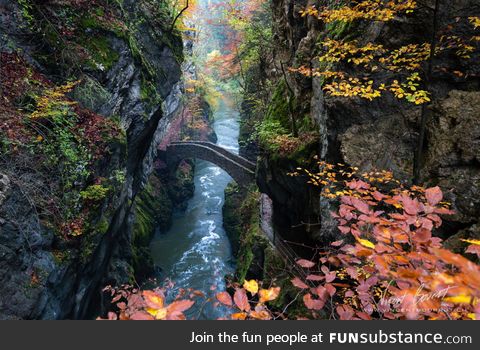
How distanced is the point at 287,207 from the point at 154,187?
1623 centimetres

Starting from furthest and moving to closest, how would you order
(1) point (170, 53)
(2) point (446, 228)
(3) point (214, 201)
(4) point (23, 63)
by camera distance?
1. (3) point (214, 201)
2. (1) point (170, 53)
3. (4) point (23, 63)
4. (2) point (446, 228)

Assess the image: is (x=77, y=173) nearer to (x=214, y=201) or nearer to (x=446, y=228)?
(x=446, y=228)

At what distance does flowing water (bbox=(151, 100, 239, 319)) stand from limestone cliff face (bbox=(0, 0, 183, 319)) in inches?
184

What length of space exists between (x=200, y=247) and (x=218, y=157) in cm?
701

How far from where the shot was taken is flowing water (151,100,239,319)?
1698 centimetres

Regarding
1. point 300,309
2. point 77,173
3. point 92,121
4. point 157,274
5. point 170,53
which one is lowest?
point 300,309

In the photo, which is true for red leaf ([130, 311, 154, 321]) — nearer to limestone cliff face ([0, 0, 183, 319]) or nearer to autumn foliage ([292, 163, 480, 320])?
autumn foliage ([292, 163, 480, 320])

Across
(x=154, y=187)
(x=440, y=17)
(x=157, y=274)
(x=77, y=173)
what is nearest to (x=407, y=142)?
(x=440, y=17)

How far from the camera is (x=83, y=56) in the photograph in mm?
8906

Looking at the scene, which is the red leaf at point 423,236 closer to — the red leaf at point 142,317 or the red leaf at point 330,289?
the red leaf at point 330,289

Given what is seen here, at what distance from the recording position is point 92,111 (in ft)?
28.9

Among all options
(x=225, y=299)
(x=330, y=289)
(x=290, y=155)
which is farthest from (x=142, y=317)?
(x=290, y=155)

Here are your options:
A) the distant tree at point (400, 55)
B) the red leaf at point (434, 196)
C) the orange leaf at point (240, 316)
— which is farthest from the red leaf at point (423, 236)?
the distant tree at point (400, 55)

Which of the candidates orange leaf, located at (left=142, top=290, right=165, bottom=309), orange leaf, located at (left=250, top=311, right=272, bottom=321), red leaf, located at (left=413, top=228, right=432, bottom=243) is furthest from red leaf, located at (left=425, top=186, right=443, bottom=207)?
orange leaf, located at (left=142, top=290, right=165, bottom=309)
